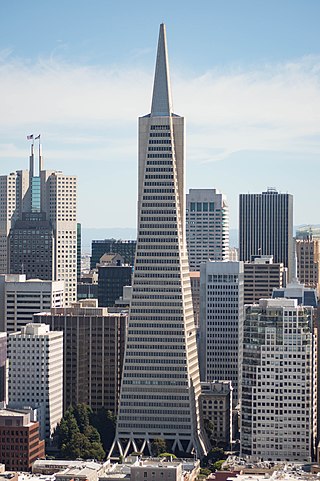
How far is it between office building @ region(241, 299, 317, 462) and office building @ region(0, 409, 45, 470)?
23918mm

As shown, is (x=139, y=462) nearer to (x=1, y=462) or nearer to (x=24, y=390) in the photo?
(x=1, y=462)

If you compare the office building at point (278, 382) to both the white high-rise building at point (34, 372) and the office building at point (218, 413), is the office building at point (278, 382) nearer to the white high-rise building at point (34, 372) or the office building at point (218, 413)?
the office building at point (218, 413)

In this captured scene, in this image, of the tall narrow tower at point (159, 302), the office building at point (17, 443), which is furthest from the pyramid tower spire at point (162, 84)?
the office building at point (17, 443)

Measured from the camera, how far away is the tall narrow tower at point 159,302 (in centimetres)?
19025

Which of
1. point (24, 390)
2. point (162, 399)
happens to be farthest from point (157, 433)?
point (24, 390)

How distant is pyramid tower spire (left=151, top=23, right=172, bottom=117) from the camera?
636 ft

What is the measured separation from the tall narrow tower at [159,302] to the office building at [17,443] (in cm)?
2076

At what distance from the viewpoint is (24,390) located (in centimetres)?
19038

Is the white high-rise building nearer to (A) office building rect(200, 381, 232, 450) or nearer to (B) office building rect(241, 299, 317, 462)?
(A) office building rect(200, 381, 232, 450)

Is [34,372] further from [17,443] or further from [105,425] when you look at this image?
[17,443]

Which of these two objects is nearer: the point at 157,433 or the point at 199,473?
the point at 199,473

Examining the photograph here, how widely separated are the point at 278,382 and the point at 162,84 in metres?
43.8

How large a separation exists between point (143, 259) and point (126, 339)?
10301 millimetres

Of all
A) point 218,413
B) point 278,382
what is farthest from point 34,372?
point 278,382
